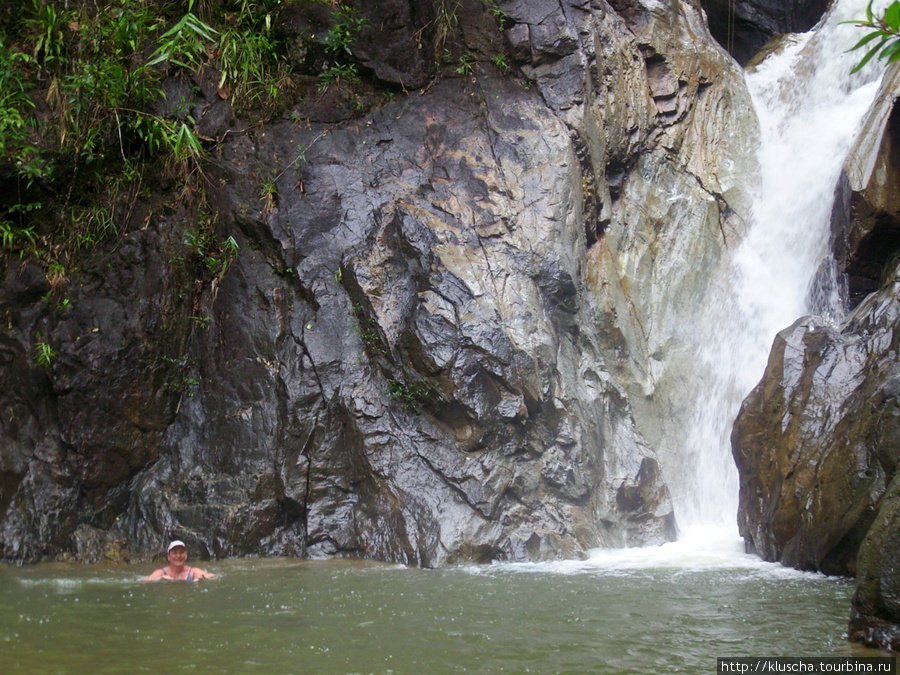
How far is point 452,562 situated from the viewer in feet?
21.1

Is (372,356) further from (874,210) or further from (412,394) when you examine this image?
(874,210)

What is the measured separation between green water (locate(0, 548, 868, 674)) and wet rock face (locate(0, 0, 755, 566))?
3.23 ft

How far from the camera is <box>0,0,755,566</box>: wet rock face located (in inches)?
270

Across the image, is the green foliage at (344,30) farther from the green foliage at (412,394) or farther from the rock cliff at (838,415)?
the rock cliff at (838,415)

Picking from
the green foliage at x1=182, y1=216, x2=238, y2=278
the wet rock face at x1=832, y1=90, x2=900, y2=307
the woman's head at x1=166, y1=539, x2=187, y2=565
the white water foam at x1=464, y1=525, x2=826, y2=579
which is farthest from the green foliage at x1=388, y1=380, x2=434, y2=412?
the wet rock face at x1=832, y1=90, x2=900, y2=307

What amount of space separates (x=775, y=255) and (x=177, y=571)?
8626 mm

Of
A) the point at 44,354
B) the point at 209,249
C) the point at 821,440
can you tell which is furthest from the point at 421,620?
the point at 209,249

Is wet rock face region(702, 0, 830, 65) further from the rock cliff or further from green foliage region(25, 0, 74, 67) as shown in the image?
green foliage region(25, 0, 74, 67)

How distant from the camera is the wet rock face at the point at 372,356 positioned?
22.5 ft

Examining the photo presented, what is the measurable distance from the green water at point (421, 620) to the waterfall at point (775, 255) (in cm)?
305

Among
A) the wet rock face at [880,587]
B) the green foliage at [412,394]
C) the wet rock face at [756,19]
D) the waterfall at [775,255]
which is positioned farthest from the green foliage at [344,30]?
the wet rock face at [756,19]

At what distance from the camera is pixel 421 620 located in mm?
4168

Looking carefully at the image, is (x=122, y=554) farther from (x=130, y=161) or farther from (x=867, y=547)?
(x=867, y=547)

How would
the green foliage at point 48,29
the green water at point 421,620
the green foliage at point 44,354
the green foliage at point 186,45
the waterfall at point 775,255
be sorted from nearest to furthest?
the green water at point 421,620 < the green foliage at point 186,45 < the green foliage at point 44,354 < the green foliage at point 48,29 < the waterfall at point 775,255
